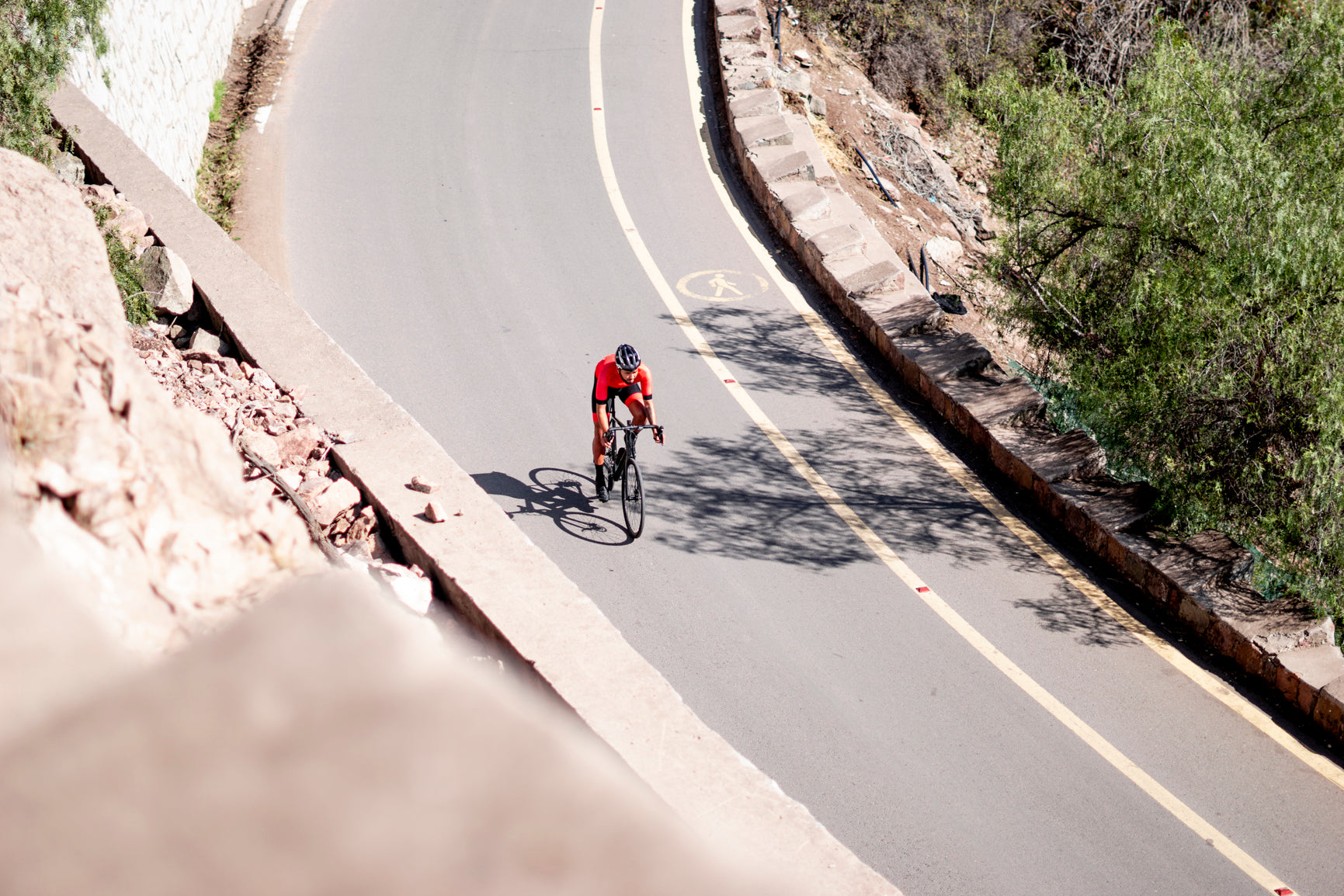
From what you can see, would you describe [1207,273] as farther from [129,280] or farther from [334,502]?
[129,280]

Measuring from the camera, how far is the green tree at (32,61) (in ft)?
31.6

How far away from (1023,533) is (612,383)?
4240mm

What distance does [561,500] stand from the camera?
1029 cm

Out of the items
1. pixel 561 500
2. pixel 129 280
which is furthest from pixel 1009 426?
pixel 129 280

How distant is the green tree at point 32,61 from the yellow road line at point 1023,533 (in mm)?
8426

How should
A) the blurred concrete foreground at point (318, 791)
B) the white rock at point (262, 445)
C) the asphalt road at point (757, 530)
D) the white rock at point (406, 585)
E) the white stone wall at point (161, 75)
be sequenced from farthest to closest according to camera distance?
the white stone wall at point (161, 75) < the asphalt road at point (757, 530) < the white rock at point (262, 445) < the white rock at point (406, 585) < the blurred concrete foreground at point (318, 791)

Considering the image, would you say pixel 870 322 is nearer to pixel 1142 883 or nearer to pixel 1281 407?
pixel 1281 407

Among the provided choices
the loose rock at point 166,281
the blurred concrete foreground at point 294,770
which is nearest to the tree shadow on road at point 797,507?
the loose rock at point 166,281

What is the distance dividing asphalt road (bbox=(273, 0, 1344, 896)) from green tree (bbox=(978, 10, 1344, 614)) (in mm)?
1819

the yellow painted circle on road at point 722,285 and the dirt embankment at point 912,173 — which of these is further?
the dirt embankment at point 912,173

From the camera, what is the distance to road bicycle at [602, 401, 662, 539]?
31.7 ft

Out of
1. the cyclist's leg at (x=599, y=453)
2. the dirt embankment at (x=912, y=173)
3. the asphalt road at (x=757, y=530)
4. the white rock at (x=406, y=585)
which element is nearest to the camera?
the white rock at (x=406, y=585)

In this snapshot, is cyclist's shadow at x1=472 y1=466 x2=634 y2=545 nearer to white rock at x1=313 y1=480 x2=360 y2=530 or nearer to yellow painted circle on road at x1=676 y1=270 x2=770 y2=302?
white rock at x1=313 y1=480 x2=360 y2=530

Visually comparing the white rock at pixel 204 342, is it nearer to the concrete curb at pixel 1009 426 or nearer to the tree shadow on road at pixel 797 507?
the tree shadow on road at pixel 797 507
